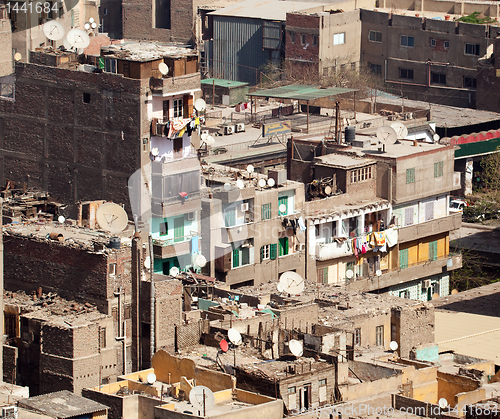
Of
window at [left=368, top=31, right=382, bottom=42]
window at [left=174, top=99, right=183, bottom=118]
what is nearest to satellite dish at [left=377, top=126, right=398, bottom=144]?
window at [left=174, top=99, right=183, bottom=118]

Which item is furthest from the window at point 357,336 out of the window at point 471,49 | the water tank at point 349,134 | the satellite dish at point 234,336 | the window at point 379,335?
the window at point 471,49

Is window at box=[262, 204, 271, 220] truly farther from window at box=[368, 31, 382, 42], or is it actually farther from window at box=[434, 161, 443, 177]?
window at box=[368, 31, 382, 42]

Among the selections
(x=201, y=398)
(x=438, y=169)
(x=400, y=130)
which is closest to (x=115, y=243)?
(x=201, y=398)

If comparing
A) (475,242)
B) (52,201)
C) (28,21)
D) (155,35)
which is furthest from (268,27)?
(52,201)

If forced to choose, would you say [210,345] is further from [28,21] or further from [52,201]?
[28,21]

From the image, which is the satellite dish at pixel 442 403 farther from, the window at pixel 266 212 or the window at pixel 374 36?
the window at pixel 374 36

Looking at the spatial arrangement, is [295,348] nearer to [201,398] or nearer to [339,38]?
[201,398]
